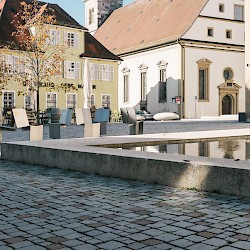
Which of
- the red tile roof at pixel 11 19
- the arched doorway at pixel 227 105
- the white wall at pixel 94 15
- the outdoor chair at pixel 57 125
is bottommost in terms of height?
the outdoor chair at pixel 57 125

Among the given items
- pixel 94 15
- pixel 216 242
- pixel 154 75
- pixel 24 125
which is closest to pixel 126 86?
pixel 154 75

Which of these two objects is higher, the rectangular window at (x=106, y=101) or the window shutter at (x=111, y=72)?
the window shutter at (x=111, y=72)

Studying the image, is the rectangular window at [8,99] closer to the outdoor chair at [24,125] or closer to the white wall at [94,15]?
the outdoor chair at [24,125]

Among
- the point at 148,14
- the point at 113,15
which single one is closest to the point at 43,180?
the point at 148,14

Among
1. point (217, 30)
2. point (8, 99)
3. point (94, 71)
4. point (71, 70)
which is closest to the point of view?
point (8, 99)

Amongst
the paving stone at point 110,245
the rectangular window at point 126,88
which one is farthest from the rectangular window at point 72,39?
the paving stone at point 110,245

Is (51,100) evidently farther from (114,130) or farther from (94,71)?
(114,130)

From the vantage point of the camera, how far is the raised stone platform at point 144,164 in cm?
567

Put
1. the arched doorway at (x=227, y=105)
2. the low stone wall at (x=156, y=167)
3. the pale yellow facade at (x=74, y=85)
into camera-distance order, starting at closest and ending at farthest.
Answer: the low stone wall at (x=156, y=167)
the pale yellow facade at (x=74, y=85)
the arched doorway at (x=227, y=105)

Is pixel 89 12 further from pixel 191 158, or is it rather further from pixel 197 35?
pixel 191 158

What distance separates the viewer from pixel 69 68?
39.2m

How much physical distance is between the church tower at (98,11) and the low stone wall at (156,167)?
55654 millimetres

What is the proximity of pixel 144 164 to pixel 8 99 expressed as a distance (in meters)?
29.9

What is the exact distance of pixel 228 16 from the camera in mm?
45594
